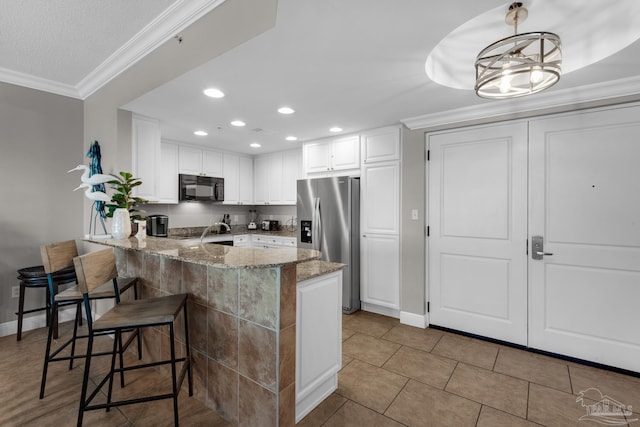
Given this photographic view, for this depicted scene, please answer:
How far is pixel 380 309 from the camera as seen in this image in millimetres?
3596

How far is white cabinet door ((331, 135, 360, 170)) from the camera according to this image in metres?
3.69

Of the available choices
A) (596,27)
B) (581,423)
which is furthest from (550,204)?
(581,423)

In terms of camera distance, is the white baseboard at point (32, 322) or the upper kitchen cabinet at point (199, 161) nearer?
the white baseboard at point (32, 322)

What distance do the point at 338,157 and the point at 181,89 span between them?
202 cm

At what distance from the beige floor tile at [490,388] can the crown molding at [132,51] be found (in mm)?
2874

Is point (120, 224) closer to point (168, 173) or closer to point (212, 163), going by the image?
point (168, 173)

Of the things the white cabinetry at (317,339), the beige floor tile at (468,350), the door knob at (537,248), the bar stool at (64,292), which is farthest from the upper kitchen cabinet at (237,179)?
the door knob at (537,248)

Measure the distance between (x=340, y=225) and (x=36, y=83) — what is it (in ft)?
11.1

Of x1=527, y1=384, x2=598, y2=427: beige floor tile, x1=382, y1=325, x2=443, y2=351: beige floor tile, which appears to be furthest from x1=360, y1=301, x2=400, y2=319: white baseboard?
x1=527, y1=384, x2=598, y2=427: beige floor tile

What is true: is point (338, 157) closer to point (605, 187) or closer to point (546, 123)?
point (546, 123)

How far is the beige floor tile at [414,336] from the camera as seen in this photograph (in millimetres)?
2772

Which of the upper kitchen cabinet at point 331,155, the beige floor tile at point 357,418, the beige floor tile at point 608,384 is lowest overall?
the beige floor tile at point 608,384

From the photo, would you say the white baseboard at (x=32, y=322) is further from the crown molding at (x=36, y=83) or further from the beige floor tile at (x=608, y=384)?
the beige floor tile at (x=608, y=384)

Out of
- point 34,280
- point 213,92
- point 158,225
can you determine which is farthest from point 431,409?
point 158,225
